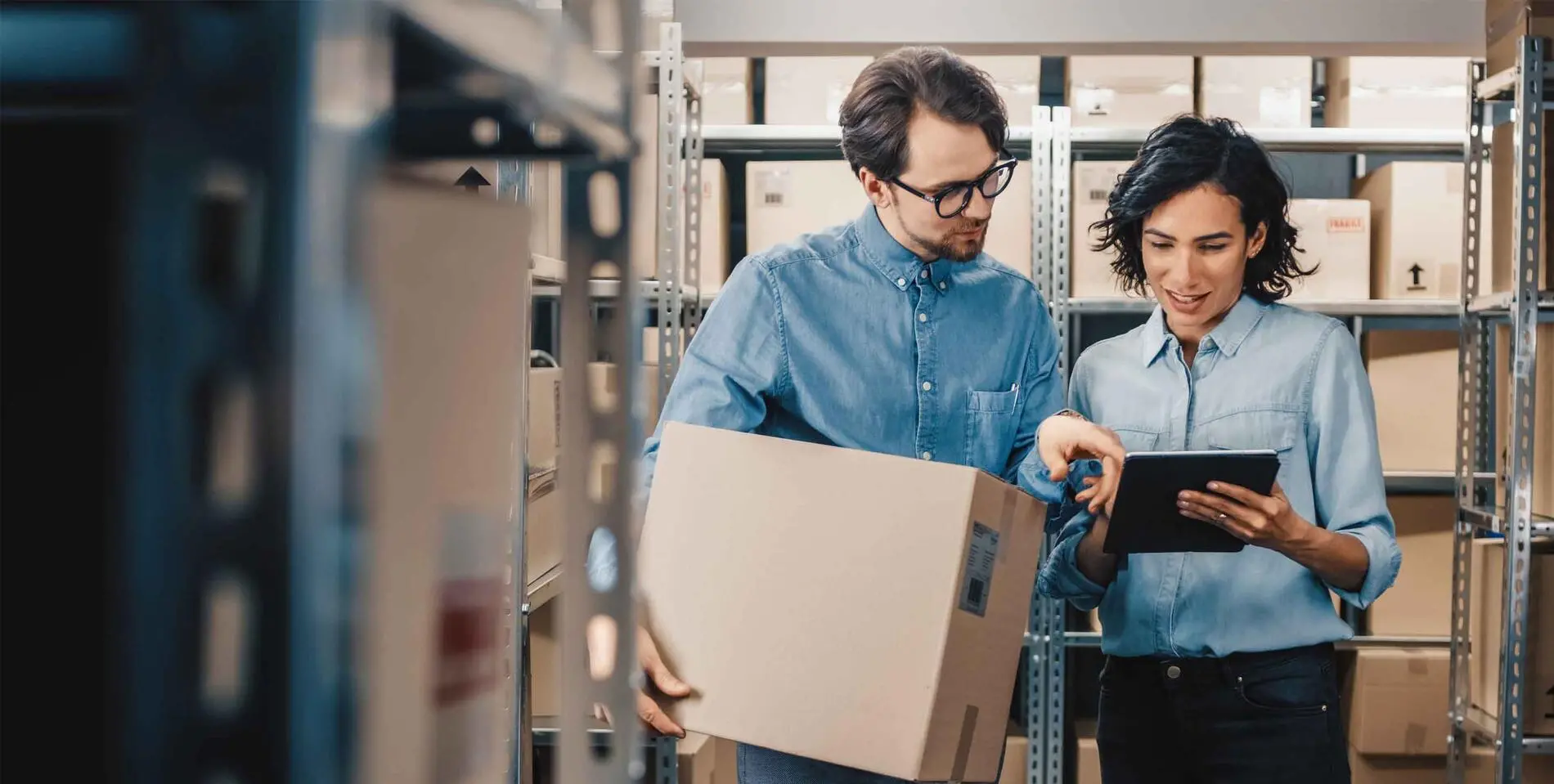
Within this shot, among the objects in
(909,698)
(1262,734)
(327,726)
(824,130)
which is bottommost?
(1262,734)

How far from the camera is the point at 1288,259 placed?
1.78 meters

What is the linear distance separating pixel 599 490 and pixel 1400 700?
9.34ft

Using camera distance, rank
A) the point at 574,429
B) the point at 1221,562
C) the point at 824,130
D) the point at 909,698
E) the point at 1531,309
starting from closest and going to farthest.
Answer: the point at 574,429, the point at 909,698, the point at 1221,562, the point at 1531,309, the point at 824,130

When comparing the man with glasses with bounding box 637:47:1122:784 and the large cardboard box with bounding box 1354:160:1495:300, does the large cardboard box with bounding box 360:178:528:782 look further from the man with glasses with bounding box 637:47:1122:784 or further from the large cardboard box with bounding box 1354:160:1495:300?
the large cardboard box with bounding box 1354:160:1495:300

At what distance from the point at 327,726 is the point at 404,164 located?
0.98 ft

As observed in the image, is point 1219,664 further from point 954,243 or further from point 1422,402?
point 1422,402

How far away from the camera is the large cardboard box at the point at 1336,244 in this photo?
9.28ft

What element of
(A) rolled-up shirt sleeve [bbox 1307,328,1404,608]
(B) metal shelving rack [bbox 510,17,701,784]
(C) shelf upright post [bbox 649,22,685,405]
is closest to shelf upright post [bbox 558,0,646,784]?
(B) metal shelving rack [bbox 510,17,701,784]

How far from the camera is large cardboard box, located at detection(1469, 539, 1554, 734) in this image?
7.38 ft

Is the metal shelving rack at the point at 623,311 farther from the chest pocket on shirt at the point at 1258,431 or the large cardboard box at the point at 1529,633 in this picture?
the large cardboard box at the point at 1529,633

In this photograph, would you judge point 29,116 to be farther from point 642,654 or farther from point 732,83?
point 732,83

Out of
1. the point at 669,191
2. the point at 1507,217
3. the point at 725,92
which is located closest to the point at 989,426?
the point at 669,191

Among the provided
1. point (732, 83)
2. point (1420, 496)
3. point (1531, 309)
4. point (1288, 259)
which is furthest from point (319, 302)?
point (1420, 496)

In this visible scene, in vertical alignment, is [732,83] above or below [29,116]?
above
